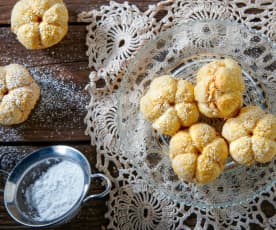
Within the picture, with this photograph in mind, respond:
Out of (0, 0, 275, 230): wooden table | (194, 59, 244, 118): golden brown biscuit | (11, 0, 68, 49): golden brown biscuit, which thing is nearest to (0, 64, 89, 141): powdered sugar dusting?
(0, 0, 275, 230): wooden table

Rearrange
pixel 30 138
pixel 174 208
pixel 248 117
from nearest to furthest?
pixel 248 117 → pixel 174 208 → pixel 30 138

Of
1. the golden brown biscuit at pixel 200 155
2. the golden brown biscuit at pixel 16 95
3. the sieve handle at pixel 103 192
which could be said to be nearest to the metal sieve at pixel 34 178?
the sieve handle at pixel 103 192

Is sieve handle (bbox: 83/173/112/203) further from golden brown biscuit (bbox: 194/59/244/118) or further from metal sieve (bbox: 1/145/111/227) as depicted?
golden brown biscuit (bbox: 194/59/244/118)

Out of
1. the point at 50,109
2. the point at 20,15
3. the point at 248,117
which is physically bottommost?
the point at 50,109

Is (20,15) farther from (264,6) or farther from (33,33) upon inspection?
(264,6)

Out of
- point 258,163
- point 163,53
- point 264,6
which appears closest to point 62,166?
point 163,53

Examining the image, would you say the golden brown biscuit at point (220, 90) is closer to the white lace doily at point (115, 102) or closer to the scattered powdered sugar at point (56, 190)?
the white lace doily at point (115, 102)

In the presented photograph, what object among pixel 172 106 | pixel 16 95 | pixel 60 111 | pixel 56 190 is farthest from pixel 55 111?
pixel 172 106
